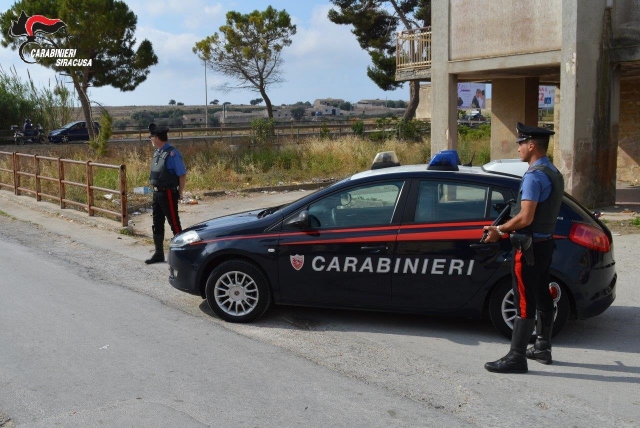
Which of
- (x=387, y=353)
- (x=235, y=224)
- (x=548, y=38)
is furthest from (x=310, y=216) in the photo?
(x=548, y=38)

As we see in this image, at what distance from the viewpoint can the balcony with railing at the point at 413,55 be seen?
21.8 metres

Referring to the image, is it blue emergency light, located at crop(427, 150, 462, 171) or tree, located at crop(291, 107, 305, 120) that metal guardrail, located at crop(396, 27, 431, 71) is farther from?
tree, located at crop(291, 107, 305, 120)

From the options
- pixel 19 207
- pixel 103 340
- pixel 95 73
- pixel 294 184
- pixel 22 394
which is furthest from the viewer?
pixel 95 73

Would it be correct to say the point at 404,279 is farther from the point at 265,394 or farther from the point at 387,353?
the point at 265,394

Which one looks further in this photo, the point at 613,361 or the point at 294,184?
the point at 294,184

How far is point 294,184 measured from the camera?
65.4 ft

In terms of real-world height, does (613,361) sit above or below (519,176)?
below

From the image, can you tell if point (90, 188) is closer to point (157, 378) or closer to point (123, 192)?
point (123, 192)

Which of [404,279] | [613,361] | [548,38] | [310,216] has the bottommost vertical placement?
[613,361]

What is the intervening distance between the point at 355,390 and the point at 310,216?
2.04 meters

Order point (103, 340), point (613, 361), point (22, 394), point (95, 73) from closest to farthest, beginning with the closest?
point (22, 394) → point (613, 361) → point (103, 340) → point (95, 73)

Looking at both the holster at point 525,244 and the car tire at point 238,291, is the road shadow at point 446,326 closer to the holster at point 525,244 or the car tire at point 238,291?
the car tire at point 238,291

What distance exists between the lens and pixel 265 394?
5227 millimetres

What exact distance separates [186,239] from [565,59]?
9915mm
